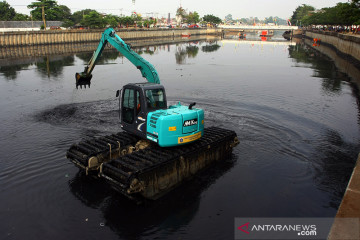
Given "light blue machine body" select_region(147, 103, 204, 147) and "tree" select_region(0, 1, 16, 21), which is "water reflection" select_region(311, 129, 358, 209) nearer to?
"light blue machine body" select_region(147, 103, 204, 147)

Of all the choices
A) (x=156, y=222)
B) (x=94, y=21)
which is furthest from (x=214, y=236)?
(x=94, y=21)

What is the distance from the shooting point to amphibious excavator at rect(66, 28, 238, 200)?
9414mm

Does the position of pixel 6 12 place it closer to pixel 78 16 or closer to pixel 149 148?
pixel 78 16

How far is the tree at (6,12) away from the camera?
89938 mm

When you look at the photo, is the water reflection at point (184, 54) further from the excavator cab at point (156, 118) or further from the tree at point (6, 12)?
the tree at point (6, 12)

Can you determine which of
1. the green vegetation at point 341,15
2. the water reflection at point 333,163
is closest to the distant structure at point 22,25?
the green vegetation at point 341,15

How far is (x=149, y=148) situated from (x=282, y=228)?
17.1 ft

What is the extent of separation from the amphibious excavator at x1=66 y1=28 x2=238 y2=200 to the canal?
0.71m

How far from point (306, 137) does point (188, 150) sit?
798cm

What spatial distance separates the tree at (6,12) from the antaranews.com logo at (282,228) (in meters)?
104

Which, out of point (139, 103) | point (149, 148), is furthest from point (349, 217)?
point (139, 103)

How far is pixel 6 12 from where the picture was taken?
91438 millimetres

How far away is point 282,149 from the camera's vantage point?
46.5 ft

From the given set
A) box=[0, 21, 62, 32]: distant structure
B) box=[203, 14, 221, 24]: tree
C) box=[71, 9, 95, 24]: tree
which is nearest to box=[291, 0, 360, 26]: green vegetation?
box=[0, 21, 62, 32]: distant structure
